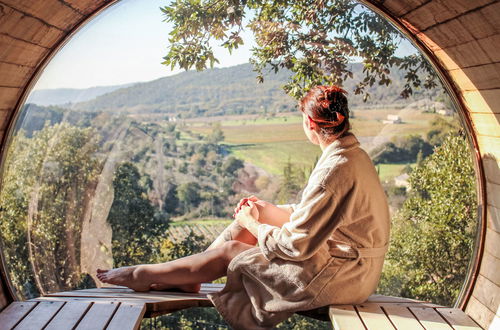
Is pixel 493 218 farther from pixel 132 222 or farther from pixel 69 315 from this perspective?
pixel 132 222

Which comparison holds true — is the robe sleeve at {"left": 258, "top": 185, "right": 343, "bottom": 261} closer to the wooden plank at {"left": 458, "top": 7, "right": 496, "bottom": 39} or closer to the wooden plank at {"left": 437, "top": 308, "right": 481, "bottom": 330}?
the wooden plank at {"left": 437, "top": 308, "right": 481, "bottom": 330}

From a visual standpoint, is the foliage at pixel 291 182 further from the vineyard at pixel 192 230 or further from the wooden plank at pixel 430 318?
the wooden plank at pixel 430 318

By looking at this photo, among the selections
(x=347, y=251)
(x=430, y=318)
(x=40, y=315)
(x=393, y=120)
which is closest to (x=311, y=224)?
(x=347, y=251)

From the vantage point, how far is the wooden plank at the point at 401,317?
104 inches

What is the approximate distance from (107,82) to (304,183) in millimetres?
1780

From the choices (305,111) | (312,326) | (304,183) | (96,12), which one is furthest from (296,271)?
(312,326)

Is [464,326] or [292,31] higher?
[292,31]

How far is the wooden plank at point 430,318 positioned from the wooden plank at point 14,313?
189 centimetres

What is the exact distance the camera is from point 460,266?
4.22 m

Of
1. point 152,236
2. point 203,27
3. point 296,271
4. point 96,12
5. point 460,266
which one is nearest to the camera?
point 296,271

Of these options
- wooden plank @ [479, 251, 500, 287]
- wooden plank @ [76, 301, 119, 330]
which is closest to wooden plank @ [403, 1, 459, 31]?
wooden plank @ [479, 251, 500, 287]

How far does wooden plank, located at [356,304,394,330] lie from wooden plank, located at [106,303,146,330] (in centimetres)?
104

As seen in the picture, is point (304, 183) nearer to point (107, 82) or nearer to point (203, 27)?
point (203, 27)

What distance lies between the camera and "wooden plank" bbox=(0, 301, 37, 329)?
2586 mm
